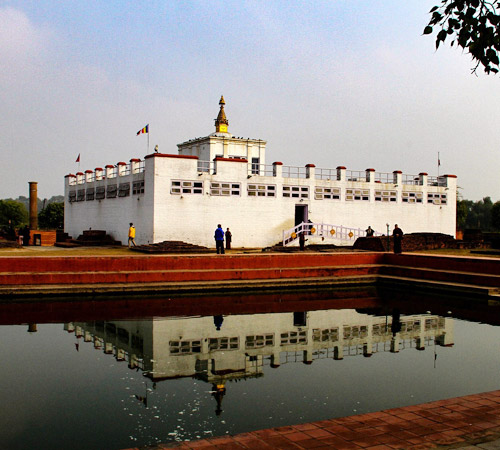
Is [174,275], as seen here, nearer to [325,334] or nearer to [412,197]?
[325,334]

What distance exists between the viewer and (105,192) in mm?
35094

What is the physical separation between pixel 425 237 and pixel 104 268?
1861 cm

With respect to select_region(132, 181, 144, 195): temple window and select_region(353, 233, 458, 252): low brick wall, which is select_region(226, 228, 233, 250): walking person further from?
select_region(353, 233, 458, 252): low brick wall

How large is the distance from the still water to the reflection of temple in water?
0.13 feet

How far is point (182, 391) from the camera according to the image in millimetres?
8703

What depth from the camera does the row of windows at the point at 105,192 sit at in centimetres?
3081

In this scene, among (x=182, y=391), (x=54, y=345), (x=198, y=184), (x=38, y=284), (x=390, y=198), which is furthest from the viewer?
(x=390, y=198)

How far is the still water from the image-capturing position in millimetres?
7434

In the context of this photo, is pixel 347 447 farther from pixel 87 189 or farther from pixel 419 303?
pixel 87 189

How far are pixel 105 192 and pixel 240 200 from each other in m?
9.67

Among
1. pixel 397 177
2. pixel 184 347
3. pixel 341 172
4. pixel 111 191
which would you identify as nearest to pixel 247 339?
pixel 184 347

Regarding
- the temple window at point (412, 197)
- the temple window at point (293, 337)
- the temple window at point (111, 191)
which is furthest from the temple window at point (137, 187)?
the temple window at point (293, 337)

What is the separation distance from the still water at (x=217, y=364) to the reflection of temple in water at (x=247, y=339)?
0.04 meters

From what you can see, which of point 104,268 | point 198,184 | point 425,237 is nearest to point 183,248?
point 198,184
